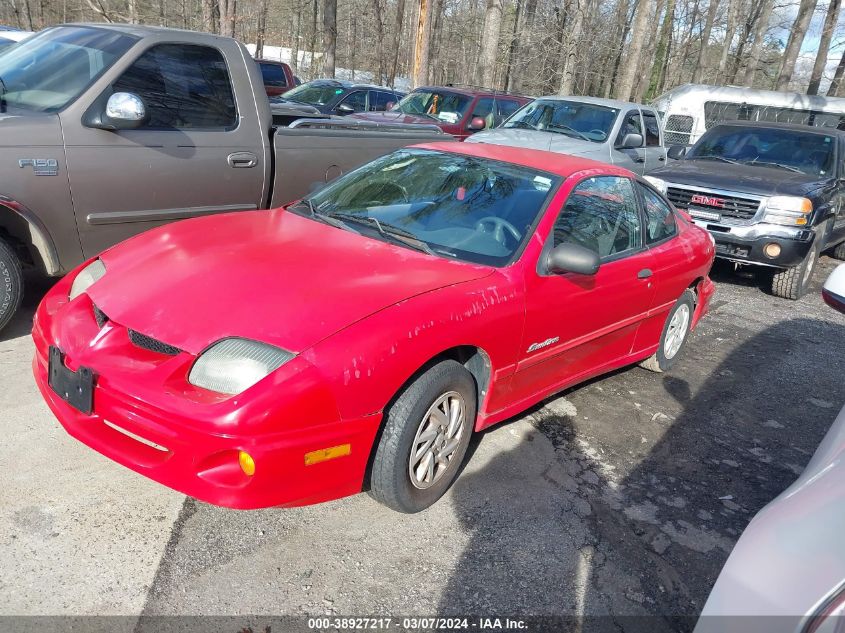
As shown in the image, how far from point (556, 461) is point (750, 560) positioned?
213 centimetres

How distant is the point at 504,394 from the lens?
3400mm

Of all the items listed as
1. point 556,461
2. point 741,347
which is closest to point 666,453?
point 556,461

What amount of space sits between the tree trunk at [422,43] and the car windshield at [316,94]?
510cm

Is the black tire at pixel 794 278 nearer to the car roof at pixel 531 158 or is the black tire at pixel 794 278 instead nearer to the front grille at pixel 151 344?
the car roof at pixel 531 158

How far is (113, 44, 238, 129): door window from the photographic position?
4.57 meters

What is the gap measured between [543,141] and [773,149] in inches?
113

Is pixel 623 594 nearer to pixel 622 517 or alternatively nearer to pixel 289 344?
pixel 622 517

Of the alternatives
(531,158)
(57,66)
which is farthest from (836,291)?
(57,66)

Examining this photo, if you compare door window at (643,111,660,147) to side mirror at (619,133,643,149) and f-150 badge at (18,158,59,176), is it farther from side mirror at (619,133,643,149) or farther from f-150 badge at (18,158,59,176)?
f-150 badge at (18,158,59,176)

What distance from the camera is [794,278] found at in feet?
25.1

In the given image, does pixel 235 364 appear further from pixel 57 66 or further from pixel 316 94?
pixel 316 94

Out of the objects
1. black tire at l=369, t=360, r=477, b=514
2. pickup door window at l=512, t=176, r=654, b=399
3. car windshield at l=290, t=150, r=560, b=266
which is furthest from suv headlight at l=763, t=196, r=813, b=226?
black tire at l=369, t=360, r=477, b=514

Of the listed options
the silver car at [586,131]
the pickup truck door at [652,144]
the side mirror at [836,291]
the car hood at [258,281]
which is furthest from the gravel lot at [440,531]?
the pickup truck door at [652,144]

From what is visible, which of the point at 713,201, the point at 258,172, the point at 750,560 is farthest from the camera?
the point at 713,201
